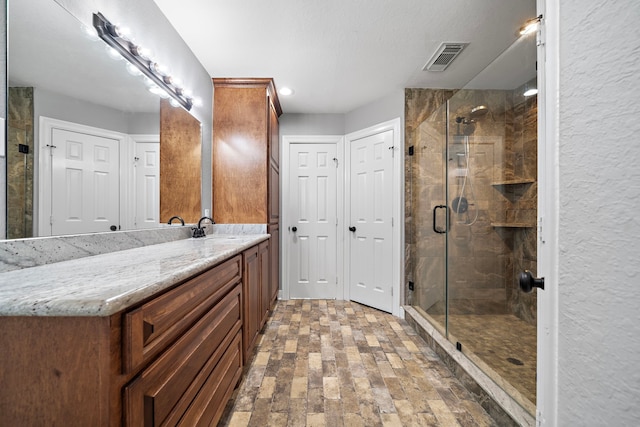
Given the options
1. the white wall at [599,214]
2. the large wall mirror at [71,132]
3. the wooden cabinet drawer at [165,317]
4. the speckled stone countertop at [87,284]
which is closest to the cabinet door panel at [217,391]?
the wooden cabinet drawer at [165,317]

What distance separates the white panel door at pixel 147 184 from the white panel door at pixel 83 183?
0.48 feet

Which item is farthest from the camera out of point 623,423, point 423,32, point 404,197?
point 404,197

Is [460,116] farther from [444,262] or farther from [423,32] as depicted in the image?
[444,262]

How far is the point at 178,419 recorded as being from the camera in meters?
0.85

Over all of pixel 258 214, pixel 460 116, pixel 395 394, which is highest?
pixel 460 116

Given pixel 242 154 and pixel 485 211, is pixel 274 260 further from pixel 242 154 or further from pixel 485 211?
pixel 485 211

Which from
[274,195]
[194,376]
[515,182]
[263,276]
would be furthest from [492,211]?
→ [194,376]

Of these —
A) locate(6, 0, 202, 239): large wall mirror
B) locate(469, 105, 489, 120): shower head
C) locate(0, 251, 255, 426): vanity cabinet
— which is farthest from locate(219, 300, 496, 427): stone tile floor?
locate(469, 105, 489, 120): shower head

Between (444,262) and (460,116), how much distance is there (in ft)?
4.25

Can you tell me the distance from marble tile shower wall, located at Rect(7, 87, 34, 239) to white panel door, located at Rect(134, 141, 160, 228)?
0.52 m

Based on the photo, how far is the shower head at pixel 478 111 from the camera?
2.25 m

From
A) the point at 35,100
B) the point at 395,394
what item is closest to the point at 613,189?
the point at 395,394

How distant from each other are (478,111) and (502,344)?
6.05 ft

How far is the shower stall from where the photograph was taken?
2004mm
